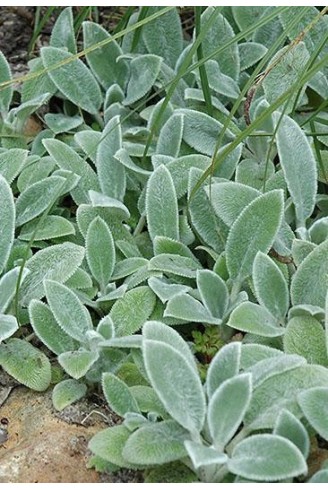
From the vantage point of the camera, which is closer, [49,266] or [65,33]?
[49,266]

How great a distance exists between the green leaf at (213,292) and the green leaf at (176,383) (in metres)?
0.31

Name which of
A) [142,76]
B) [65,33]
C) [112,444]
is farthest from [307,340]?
[65,33]

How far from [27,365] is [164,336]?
1.12ft

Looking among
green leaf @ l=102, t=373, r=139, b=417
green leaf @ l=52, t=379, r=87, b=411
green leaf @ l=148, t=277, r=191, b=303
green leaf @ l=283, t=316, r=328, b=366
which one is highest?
green leaf @ l=148, t=277, r=191, b=303

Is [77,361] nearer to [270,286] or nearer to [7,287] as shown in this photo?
[7,287]

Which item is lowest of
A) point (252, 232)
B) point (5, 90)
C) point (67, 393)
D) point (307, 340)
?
point (67, 393)

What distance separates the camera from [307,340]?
1701 millimetres

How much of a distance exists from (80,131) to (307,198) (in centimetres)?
67

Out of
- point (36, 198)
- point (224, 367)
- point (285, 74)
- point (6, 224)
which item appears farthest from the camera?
point (285, 74)

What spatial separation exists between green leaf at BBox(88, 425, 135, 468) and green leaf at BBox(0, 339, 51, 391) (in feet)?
0.74

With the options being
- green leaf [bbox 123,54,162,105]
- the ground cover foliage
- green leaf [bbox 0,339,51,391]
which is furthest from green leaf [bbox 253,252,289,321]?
green leaf [bbox 123,54,162,105]

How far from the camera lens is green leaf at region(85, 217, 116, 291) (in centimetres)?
193

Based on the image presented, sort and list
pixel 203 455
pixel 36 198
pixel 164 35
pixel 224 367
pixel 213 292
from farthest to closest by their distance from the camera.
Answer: pixel 164 35 < pixel 36 198 < pixel 213 292 < pixel 224 367 < pixel 203 455

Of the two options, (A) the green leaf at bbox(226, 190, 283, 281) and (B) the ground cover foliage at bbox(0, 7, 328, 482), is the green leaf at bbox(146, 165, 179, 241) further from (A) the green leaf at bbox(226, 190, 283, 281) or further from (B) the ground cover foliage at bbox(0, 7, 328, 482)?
(A) the green leaf at bbox(226, 190, 283, 281)
